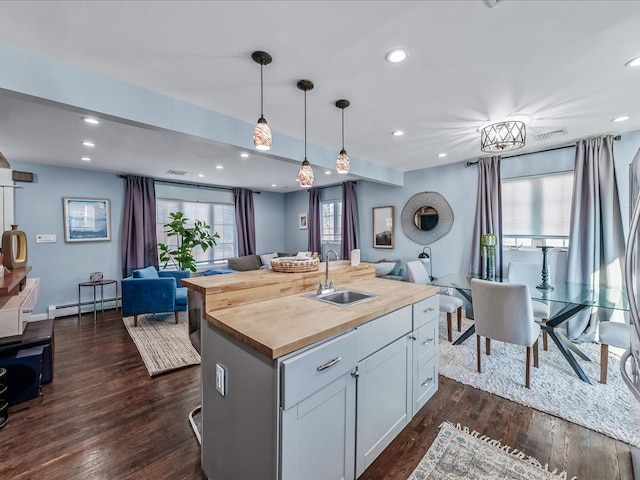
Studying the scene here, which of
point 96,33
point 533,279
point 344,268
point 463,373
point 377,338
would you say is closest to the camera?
point 96,33

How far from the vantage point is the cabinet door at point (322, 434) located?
3.76ft

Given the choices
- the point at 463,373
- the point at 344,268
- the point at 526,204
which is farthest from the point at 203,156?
the point at 526,204

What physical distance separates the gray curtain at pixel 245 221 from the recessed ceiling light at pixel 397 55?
5303 mm

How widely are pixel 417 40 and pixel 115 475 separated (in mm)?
3012

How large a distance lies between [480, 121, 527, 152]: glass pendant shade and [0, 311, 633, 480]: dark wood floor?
2.27 m

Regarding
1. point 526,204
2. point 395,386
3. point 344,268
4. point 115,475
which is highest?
point 526,204

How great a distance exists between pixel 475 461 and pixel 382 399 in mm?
654

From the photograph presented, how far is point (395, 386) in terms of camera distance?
178cm


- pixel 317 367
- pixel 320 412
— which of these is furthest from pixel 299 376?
pixel 320 412

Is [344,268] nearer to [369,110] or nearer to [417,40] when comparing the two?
[369,110]

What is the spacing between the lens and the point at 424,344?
208 cm

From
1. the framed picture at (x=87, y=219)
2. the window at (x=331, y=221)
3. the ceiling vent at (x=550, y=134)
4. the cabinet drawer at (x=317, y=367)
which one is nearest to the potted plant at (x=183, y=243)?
the framed picture at (x=87, y=219)

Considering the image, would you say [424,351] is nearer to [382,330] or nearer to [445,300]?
[382,330]

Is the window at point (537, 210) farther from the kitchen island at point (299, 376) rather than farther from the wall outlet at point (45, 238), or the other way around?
the wall outlet at point (45, 238)
